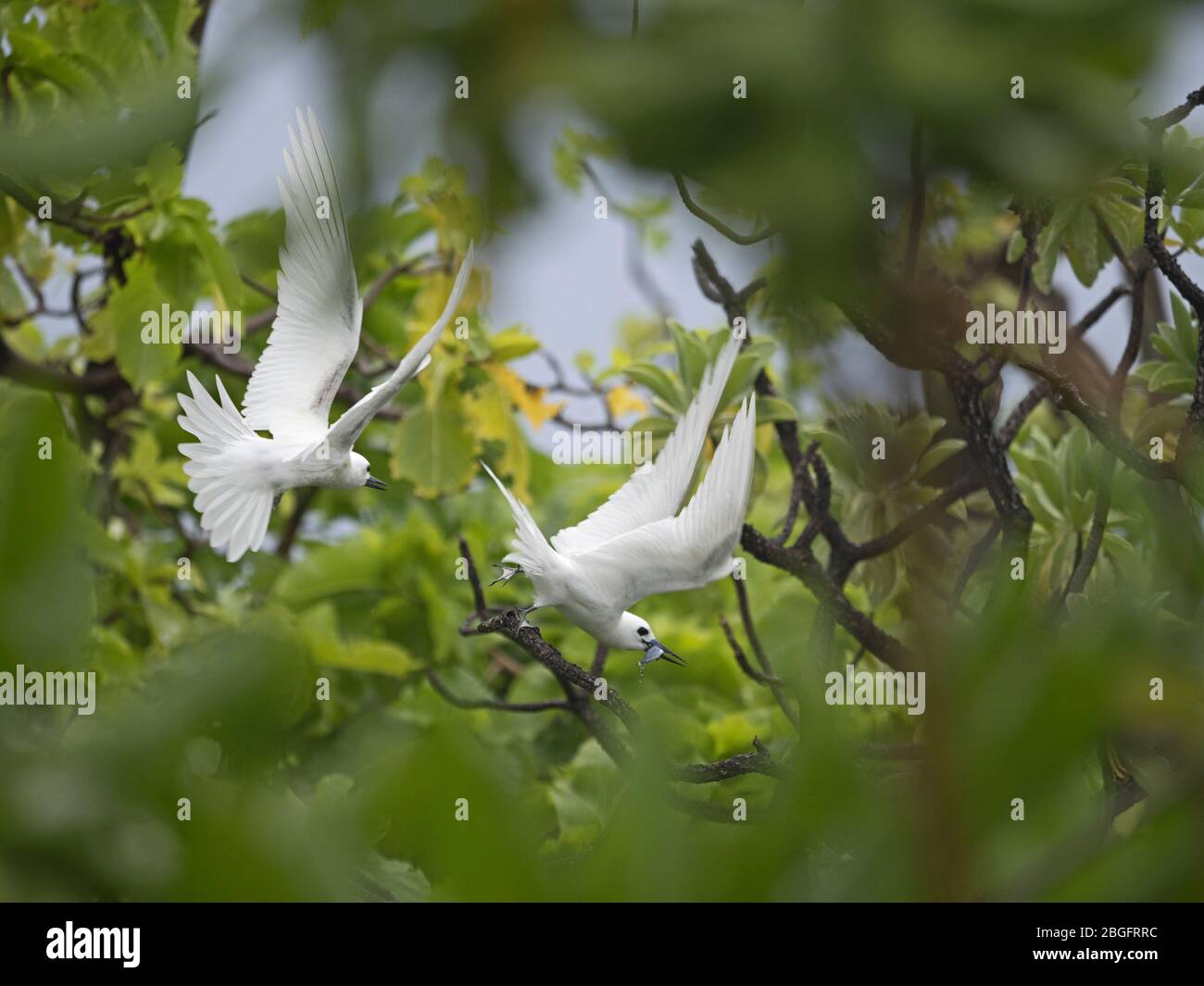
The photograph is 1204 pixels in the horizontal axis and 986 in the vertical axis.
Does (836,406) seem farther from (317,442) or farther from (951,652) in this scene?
(317,442)

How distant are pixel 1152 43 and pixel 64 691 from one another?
0.58 ft

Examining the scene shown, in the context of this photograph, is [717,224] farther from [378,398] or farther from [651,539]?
[651,539]

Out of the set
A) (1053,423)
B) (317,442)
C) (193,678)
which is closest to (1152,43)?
(193,678)

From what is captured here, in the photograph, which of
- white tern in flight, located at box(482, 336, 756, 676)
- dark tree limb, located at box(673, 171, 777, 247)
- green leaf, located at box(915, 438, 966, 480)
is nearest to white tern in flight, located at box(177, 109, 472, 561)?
white tern in flight, located at box(482, 336, 756, 676)

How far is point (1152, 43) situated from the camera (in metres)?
0.15

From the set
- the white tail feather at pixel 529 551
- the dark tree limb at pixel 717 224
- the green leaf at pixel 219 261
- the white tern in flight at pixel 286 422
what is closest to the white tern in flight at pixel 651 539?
the white tail feather at pixel 529 551

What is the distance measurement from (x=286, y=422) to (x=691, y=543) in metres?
0.24

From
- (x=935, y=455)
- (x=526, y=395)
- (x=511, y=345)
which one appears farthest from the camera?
(x=526, y=395)

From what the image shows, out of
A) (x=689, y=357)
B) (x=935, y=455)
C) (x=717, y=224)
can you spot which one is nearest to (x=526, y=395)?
(x=689, y=357)

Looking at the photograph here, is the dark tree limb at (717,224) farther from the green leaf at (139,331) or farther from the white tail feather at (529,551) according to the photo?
the green leaf at (139,331)

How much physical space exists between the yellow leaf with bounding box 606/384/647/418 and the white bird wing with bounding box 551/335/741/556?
672mm

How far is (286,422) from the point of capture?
2.37ft

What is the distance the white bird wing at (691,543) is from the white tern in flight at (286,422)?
0.49 ft

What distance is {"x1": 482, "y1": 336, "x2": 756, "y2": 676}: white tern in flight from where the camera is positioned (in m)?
0.71
